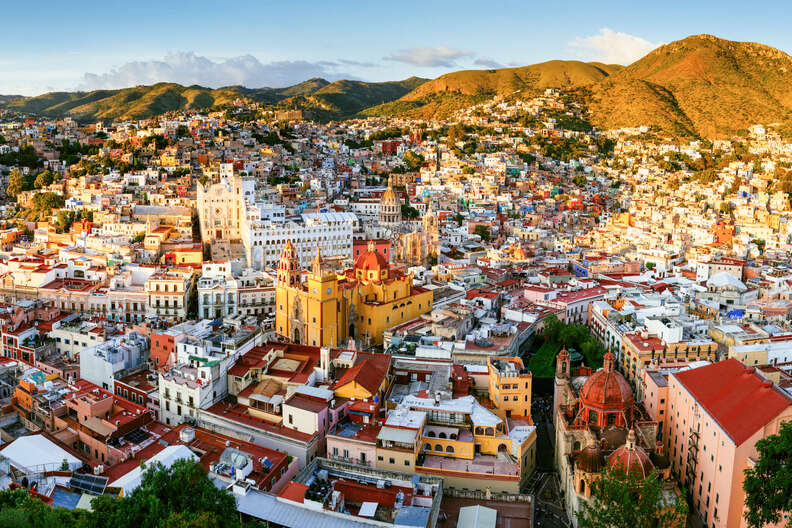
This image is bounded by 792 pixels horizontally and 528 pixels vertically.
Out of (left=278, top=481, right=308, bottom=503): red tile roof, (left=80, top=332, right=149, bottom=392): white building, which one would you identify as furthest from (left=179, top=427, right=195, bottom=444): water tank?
(left=80, top=332, right=149, bottom=392): white building

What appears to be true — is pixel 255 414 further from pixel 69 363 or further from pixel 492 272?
pixel 492 272

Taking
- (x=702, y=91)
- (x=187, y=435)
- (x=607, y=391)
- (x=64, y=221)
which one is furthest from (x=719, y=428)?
(x=702, y=91)

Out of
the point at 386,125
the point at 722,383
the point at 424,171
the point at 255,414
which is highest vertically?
the point at 386,125

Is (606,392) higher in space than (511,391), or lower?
higher

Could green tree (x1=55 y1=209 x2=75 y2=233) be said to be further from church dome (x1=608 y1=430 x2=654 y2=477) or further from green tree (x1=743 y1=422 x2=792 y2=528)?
green tree (x1=743 y1=422 x2=792 y2=528)

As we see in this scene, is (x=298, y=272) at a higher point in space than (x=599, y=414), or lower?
higher

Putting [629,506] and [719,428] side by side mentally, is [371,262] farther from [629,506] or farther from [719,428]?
[629,506]

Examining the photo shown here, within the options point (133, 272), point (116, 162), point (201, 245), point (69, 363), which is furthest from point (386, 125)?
point (69, 363)
